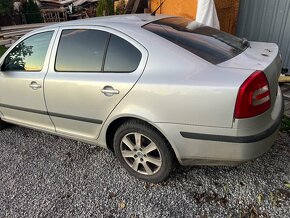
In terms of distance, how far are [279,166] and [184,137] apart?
3.94ft

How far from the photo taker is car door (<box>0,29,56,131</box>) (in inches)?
118

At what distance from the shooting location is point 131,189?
8.64ft

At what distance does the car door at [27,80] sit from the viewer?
3.00 metres

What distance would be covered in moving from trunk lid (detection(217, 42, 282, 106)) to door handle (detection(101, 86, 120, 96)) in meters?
0.91

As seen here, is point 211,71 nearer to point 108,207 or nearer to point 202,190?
point 202,190

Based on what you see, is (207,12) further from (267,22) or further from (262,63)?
(262,63)

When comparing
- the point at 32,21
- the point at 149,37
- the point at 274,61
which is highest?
the point at 149,37

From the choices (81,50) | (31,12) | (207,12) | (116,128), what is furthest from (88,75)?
(31,12)

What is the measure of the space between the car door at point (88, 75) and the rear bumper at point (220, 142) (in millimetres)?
595

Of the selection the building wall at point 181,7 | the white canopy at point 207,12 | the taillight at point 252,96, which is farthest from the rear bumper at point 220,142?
the building wall at point 181,7

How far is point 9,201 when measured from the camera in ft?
8.54

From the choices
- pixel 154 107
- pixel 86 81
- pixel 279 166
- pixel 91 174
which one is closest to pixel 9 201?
pixel 91 174

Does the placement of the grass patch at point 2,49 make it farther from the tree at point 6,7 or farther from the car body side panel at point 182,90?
the car body side panel at point 182,90

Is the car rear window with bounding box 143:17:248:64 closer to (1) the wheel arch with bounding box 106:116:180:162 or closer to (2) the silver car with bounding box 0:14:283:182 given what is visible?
(2) the silver car with bounding box 0:14:283:182
